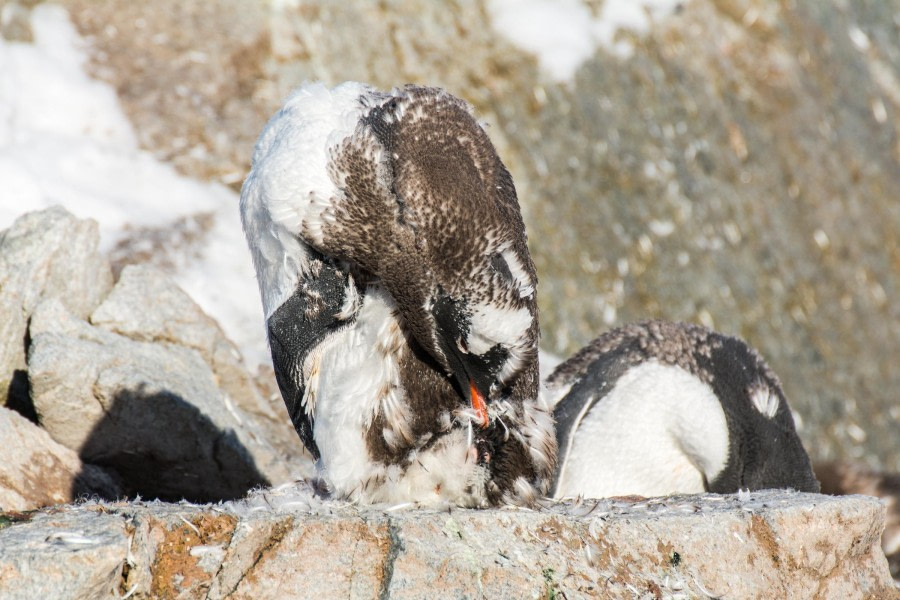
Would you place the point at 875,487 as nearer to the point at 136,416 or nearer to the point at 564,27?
the point at 136,416

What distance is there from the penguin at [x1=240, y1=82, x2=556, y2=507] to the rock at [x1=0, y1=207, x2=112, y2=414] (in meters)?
2.46

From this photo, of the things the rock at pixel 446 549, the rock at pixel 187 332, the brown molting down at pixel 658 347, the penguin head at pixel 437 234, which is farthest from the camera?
the rock at pixel 187 332

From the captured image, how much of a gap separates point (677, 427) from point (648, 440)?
7.1 inches

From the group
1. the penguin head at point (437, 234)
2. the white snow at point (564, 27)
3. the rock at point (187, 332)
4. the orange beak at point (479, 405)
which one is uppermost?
the penguin head at point (437, 234)

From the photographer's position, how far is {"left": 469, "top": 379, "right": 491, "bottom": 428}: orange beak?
3727mm

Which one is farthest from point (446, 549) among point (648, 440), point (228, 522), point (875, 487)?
point (875, 487)

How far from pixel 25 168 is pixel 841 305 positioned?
1080cm

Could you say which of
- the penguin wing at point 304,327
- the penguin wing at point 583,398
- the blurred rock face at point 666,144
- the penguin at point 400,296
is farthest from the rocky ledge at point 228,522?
the blurred rock face at point 666,144

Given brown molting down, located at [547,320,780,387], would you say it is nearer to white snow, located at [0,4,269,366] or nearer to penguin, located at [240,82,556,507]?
penguin, located at [240,82,556,507]

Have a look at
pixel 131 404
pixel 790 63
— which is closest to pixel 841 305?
pixel 790 63

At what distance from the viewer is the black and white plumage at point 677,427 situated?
217 inches

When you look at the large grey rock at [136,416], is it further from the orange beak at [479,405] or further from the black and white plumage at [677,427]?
the orange beak at [479,405]

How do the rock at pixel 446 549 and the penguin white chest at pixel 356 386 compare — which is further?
the penguin white chest at pixel 356 386

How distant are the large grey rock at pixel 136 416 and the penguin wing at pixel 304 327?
1.97 meters
